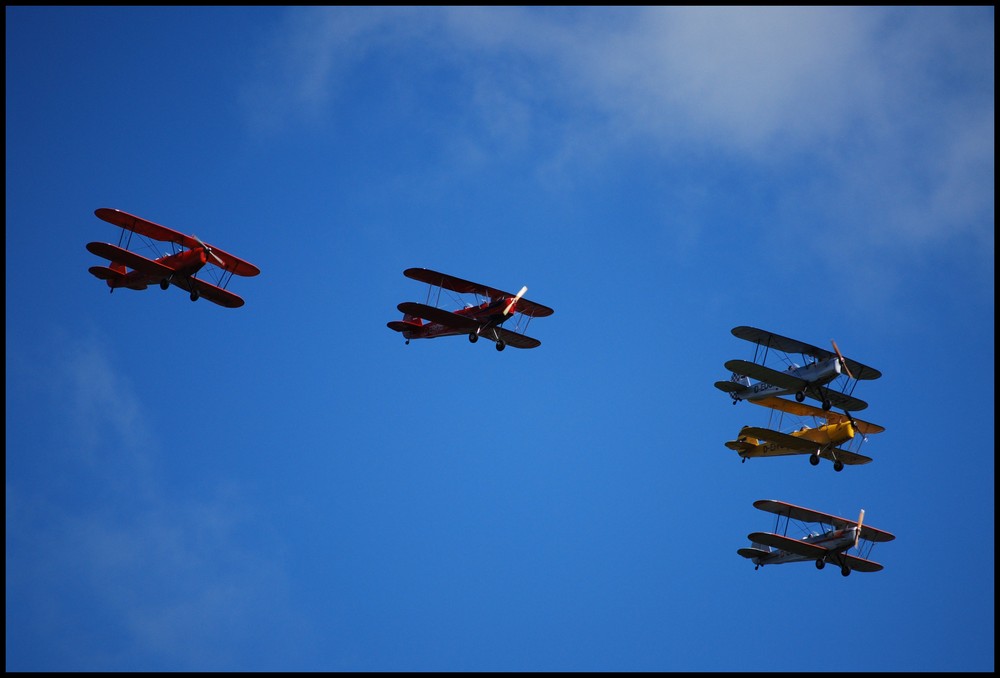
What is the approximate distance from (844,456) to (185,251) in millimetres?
27945

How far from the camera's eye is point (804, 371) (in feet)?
139

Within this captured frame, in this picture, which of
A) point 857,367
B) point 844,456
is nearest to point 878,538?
point 844,456

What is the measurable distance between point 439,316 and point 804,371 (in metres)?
14.2

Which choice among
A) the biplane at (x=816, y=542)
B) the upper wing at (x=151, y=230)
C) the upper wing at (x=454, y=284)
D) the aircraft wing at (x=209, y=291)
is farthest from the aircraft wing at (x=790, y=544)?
the upper wing at (x=151, y=230)

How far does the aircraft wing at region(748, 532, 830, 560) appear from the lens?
1783 inches

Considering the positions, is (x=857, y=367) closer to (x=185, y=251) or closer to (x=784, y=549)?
(x=784, y=549)

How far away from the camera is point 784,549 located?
1812 inches

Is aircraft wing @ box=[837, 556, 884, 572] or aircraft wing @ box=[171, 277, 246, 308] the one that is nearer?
aircraft wing @ box=[171, 277, 246, 308]

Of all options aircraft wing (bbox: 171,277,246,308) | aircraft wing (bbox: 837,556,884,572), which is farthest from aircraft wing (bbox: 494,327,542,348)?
aircraft wing (bbox: 837,556,884,572)

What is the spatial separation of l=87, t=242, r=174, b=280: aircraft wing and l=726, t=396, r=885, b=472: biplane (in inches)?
944

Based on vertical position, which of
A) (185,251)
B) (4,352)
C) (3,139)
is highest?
(3,139)

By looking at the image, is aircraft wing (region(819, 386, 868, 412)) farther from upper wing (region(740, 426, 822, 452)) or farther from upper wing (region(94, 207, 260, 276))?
upper wing (region(94, 207, 260, 276))

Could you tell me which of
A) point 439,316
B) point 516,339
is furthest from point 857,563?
point 439,316

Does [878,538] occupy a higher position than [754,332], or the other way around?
[754,332]
